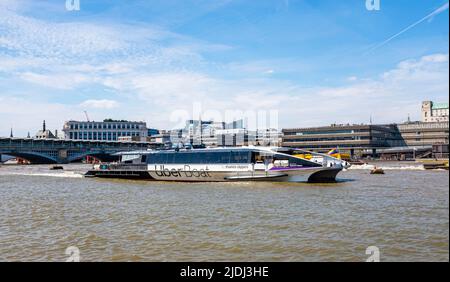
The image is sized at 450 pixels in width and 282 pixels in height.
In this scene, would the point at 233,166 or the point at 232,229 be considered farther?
the point at 233,166

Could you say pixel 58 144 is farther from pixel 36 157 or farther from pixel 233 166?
pixel 233 166

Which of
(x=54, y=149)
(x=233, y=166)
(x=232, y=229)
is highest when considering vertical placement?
(x=54, y=149)

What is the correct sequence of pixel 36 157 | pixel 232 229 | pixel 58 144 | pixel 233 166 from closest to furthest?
pixel 232 229, pixel 233 166, pixel 36 157, pixel 58 144

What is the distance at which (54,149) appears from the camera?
150375mm

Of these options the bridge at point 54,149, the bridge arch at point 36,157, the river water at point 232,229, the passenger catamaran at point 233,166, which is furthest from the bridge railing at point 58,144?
the river water at point 232,229

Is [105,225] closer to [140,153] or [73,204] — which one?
[73,204]

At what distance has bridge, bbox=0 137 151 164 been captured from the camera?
136900 mm

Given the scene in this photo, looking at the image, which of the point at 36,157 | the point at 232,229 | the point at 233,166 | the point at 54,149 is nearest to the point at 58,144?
A: the point at 54,149

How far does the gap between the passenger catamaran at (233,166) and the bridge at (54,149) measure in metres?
82.7

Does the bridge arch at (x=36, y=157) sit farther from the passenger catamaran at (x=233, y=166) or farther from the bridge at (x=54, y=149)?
the passenger catamaran at (x=233, y=166)

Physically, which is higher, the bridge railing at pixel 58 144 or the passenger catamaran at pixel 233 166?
the bridge railing at pixel 58 144

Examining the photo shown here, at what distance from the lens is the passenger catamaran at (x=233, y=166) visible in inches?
1820

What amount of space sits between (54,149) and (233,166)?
119786 mm

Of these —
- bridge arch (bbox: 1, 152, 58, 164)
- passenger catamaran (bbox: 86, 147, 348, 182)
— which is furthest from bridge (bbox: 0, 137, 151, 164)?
passenger catamaran (bbox: 86, 147, 348, 182)
